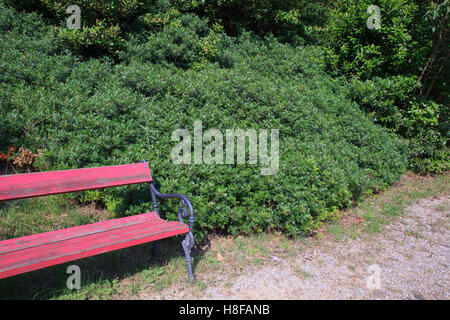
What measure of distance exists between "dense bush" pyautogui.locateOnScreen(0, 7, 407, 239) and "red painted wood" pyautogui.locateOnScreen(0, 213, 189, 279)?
1.51 feet

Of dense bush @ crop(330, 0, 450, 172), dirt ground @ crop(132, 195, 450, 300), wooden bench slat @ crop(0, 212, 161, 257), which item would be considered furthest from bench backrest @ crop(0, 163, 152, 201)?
dense bush @ crop(330, 0, 450, 172)

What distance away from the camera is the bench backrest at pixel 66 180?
8.32 feet

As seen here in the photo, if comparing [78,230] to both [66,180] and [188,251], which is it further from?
[188,251]

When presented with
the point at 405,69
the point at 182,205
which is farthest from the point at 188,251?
the point at 405,69

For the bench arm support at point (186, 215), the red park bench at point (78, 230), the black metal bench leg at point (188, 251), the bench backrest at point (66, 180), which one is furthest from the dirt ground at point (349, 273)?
the bench backrest at point (66, 180)

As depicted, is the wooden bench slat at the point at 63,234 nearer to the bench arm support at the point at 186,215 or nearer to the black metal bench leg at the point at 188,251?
the bench arm support at the point at 186,215

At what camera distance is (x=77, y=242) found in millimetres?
2566

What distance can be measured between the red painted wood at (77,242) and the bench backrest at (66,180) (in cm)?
37

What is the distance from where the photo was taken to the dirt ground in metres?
2.84

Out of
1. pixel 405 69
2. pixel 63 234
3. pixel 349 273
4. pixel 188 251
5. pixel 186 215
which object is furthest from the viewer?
pixel 405 69

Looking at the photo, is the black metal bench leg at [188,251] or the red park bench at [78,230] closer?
the red park bench at [78,230]

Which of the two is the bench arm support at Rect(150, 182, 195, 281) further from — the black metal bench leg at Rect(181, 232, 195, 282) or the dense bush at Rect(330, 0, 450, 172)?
the dense bush at Rect(330, 0, 450, 172)

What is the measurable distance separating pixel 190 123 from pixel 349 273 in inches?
107
